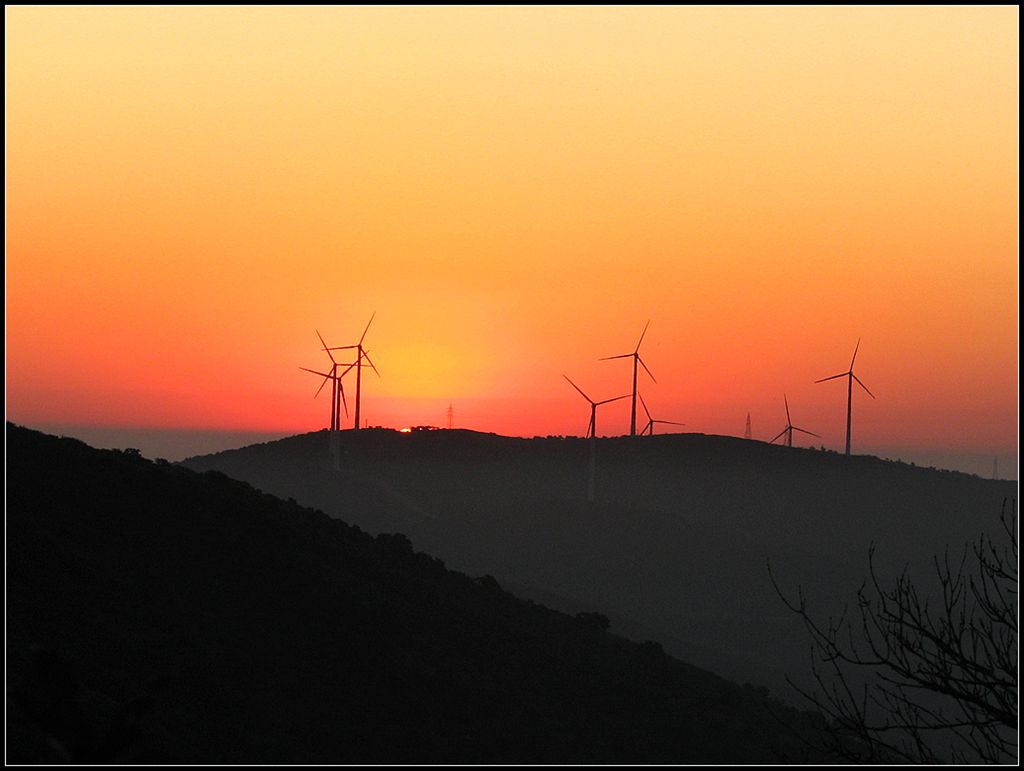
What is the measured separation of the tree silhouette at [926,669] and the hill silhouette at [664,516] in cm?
586

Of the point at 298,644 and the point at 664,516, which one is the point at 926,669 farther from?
the point at 664,516

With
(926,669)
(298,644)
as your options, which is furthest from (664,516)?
(926,669)

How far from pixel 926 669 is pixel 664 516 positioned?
12714 centimetres

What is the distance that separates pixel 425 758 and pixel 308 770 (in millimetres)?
6529

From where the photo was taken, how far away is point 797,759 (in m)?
48.6

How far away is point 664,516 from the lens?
150 m

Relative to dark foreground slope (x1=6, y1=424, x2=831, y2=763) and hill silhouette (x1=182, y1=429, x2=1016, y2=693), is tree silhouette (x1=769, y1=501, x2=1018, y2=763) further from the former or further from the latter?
dark foreground slope (x1=6, y1=424, x2=831, y2=763)

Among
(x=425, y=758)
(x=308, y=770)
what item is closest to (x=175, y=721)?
(x=308, y=770)

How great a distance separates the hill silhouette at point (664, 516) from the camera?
4594 inches

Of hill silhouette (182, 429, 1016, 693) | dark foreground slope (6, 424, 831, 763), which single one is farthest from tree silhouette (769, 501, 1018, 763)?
dark foreground slope (6, 424, 831, 763)

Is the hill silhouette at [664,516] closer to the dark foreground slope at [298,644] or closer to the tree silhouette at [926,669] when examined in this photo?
the tree silhouette at [926,669]

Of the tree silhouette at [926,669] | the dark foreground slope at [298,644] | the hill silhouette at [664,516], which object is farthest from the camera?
the hill silhouette at [664,516]

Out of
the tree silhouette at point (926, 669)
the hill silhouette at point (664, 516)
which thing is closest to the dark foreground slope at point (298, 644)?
the tree silhouette at point (926, 669)

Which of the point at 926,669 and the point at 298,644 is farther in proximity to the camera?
the point at 298,644
